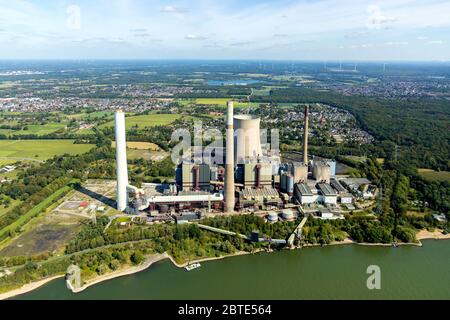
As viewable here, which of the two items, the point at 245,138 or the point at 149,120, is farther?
the point at 149,120

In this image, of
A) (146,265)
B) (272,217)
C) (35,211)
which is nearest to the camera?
(146,265)

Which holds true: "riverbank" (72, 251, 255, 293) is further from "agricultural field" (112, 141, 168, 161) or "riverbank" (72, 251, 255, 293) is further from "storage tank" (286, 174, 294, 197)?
"agricultural field" (112, 141, 168, 161)

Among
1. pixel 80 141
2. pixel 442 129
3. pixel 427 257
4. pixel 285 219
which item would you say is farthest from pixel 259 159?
pixel 442 129

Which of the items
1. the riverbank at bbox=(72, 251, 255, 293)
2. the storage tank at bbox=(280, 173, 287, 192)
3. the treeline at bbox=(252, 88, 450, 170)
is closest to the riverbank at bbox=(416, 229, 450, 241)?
the storage tank at bbox=(280, 173, 287, 192)

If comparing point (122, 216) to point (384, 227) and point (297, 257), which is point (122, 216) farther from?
point (384, 227)

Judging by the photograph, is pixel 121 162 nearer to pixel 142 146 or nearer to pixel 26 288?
pixel 26 288

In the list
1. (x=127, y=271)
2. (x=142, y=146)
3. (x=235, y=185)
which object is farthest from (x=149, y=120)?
(x=127, y=271)

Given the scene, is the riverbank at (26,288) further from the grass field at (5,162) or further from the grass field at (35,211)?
the grass field at (5,162)

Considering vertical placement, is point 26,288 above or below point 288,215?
below
